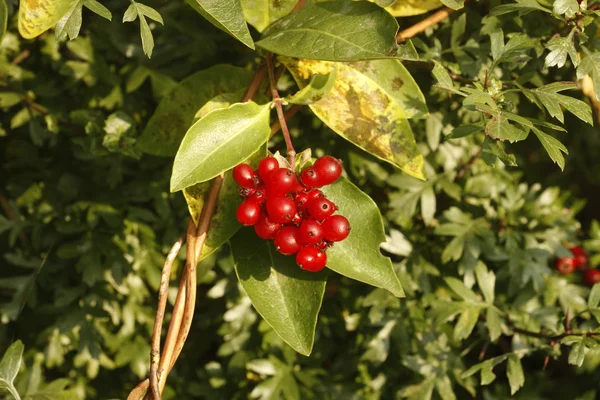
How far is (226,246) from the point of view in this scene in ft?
4.92

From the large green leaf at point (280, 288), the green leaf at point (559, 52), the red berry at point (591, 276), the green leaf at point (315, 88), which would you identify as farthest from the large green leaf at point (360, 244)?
the red berry at point (591, 276)

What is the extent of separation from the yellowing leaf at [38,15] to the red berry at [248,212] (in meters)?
0.37

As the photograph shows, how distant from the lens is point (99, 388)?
170cm

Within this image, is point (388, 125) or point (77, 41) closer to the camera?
point (388, 125)

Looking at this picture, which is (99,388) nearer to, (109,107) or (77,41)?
(109,107)

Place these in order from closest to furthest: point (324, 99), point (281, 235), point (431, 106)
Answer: point (281, 235), point (324, 99), point (431, 106)

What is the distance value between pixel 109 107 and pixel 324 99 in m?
0.60

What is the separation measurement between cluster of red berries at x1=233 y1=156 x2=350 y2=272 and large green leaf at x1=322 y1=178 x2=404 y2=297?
0.06 meters

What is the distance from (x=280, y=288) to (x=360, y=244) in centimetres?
15

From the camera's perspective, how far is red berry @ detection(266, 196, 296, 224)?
2.84ft

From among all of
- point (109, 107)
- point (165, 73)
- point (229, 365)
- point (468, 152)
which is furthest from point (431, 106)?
point (229, 365)

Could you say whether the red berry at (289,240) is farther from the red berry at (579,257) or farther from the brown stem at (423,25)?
the red berry at (579,257)

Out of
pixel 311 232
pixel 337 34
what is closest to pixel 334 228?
pixel 311 232

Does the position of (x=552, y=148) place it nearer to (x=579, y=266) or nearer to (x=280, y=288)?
(x=280, y=288)
